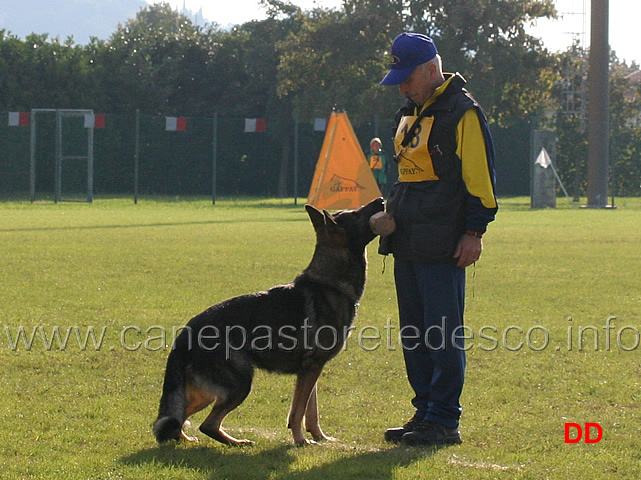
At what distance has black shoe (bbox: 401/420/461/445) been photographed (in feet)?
16.2

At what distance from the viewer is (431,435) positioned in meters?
4.93

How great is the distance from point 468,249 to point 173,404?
5.37ft

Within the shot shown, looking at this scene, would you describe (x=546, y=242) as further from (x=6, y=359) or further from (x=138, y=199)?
(x=138, y=199)

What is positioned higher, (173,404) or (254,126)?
(254,126)

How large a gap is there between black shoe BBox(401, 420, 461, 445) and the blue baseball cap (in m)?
1.75

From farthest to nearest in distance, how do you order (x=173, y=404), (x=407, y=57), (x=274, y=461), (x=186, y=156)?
1. (x=186, y=156)
2. (x=407, y=57)
3. (x=173, y=404)
4. (x=274, y=461)

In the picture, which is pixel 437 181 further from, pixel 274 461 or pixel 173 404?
pixel 173 404

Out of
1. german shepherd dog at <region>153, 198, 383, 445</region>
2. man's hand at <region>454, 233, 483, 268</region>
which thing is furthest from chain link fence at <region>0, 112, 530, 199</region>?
man's hand at <region>454, 233, 483, 268</region>

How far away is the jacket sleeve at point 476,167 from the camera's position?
15.7ft

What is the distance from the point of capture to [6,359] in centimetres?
670

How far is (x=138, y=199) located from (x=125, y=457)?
27172mm

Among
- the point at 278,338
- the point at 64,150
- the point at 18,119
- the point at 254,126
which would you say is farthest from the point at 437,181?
the point at 64,150

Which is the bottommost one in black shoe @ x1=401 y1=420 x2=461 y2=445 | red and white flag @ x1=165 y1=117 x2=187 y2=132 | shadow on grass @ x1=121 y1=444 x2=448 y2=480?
shadow on grass @ x1=121 y1=444 x2=448 y2=480

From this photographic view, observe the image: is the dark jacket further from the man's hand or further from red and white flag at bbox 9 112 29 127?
red and white flag at bbox 9 112 29 127
